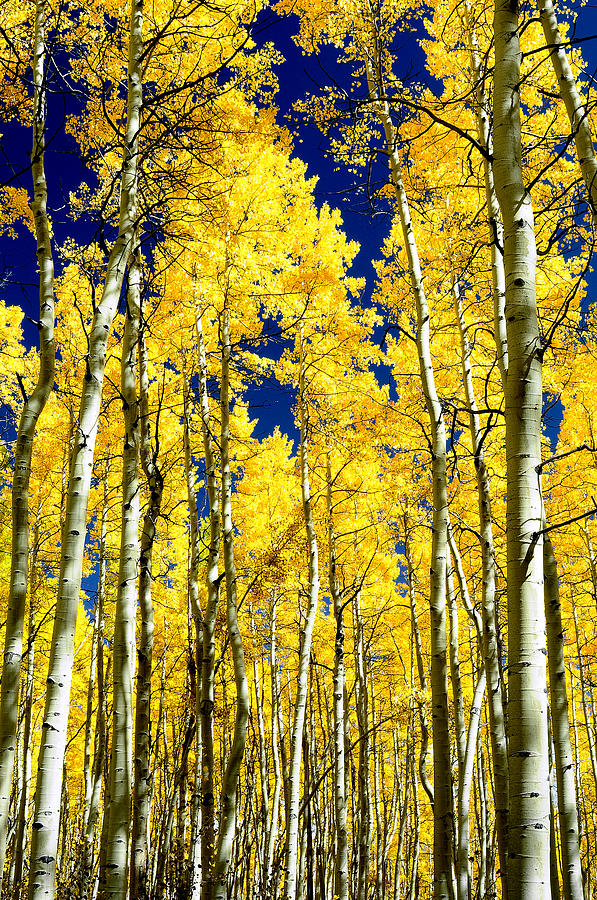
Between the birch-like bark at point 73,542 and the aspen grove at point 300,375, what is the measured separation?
0.06ft

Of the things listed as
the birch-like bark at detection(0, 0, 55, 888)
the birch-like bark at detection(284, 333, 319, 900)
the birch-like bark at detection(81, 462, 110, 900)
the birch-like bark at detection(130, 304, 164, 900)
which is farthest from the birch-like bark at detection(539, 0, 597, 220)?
the birch-like bark at detection(81, 462, 110, 900)

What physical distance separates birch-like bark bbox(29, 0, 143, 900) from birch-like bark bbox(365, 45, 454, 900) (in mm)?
1811

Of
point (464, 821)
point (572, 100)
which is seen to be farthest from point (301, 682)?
point (572, 100)

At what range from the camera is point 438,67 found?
757cm

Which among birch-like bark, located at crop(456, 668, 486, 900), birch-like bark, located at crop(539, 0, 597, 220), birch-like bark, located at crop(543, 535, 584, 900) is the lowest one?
birch-like bark, located at crop(456, 668, 486, 900)

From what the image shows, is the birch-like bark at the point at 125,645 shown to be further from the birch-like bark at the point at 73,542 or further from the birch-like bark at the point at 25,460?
the birch-like bark at the point at 25,460

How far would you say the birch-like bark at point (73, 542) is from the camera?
3.13 meters

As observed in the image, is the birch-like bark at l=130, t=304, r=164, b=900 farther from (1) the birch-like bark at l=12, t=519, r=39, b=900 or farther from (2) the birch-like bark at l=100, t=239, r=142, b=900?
(1) the birch-like bark at l=12, t=519, r=39, b=900

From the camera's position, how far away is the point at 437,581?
469 centimetres

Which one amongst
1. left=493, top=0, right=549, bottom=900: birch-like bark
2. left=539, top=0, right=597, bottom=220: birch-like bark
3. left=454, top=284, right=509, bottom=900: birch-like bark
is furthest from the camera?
left=454, top=284, right=509, bottom=900: birch-like bark

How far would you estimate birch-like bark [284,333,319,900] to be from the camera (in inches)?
294

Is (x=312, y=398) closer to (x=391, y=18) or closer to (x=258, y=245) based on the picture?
(x=258, y=245)


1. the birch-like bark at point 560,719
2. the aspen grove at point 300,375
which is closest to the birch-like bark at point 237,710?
the aspen grove at point 300,375

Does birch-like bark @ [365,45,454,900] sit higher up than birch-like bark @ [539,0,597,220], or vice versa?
birch-like bark @ [539,0,597,220]
